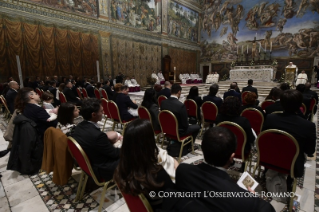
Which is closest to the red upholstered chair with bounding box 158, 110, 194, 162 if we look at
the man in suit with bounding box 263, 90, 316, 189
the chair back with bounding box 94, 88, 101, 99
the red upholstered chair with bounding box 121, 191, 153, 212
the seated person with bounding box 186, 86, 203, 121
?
the man in suit with bounding box 263, 90, 316, 189

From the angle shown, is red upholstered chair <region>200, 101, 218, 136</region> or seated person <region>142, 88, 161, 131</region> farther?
red upholstered chair <region>200, 101, 218, 136</region>

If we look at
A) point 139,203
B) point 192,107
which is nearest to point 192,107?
point 192,107

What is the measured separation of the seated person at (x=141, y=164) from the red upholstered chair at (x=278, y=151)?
1.38m

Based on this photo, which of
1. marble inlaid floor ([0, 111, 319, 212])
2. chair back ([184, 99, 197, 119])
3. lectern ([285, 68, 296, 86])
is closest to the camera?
marble inlaid floor ([0, 111, 319, 212])

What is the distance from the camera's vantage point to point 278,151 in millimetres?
1984

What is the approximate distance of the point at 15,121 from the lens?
2.51 m

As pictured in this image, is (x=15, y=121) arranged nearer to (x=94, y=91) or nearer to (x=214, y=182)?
(x=214, y=182)

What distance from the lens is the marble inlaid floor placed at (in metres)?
2.13

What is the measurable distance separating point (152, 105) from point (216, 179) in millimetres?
2859

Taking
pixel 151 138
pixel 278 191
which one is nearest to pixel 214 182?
pixel 151 138

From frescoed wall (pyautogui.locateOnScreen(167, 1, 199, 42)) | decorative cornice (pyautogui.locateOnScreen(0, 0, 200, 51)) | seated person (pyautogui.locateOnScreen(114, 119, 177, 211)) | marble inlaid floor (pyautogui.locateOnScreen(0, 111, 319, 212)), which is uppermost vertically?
frescoed wall (pyautogui.locateOnScreen(167, 1, 199, 42))

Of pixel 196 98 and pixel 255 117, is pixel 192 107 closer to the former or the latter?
pixel 196 98

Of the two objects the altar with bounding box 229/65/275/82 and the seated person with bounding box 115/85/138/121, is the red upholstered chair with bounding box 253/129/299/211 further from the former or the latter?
the altar with bounding box 229/65/275/82

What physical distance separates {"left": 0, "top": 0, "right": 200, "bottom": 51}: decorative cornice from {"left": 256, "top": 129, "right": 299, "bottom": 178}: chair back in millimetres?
11124
